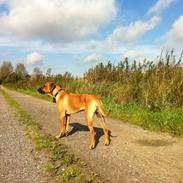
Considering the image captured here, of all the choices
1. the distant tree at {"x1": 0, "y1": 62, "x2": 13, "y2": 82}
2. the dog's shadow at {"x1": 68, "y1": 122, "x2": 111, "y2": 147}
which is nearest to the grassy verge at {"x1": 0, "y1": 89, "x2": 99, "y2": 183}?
the dog's shadow at {"x1": 68, "y1": 122, "x2": 111, "y2": 147}

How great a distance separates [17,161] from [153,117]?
5.43 meters

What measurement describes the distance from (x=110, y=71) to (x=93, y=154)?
10.9 meters

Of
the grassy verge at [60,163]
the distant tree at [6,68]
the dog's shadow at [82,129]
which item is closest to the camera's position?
the grassy verge at [60,163]

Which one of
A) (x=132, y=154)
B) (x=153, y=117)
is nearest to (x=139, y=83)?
(x=153, y=117)

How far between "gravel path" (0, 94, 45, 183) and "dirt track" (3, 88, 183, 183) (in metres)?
0.97

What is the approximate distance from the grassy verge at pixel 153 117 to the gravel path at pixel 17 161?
3.86m

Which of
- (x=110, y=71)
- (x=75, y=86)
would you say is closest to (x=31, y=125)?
(x=110, y=71)

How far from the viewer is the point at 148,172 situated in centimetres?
547

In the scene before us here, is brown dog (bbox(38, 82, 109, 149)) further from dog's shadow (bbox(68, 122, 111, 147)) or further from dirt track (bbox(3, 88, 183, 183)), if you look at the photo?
dog's shadow (bbox(68, 122, 111, 147))

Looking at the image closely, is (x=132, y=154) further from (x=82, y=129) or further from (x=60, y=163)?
(x=82, y=129)

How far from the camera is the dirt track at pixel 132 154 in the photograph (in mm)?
5328

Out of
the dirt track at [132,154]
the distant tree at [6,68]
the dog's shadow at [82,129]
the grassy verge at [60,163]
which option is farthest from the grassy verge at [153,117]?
the distant tree at [6,68]

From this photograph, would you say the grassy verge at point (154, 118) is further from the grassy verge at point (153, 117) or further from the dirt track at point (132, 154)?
the dirt track at point (132, 154)

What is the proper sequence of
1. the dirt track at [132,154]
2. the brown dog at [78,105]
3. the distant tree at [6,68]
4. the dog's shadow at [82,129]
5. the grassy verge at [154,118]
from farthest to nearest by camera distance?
the distant tree at [6,68]
the grassy verge at [154,118]
the dog's shadow at [82,129]
the brown dog at [78,105]
the dirt track at [132,154]
